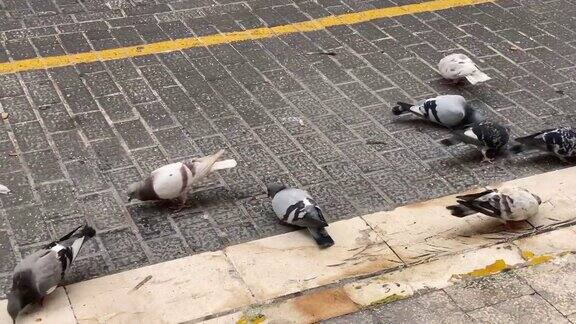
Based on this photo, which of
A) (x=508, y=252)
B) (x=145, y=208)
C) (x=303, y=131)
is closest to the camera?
(x=508, y=252)

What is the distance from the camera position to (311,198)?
490 centimetres

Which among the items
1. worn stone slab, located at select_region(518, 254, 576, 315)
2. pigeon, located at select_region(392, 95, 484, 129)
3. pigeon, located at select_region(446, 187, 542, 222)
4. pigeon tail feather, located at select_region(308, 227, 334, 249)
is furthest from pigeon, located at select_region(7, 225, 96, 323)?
pigeon, located at select_region(392, 95, 484, 129)

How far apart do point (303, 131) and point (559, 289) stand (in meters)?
2.27

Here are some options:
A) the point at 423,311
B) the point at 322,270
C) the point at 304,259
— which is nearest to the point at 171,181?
the point at 304,259

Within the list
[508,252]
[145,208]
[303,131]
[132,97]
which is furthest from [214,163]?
[508,252]

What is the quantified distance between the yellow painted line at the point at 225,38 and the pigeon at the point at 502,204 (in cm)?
309

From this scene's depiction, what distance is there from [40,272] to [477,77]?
12.9 ft

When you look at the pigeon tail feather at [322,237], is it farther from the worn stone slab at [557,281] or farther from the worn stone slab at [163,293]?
the worn stone slab at [557,281]

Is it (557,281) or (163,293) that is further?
(557,281)

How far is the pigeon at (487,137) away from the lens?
5602mm

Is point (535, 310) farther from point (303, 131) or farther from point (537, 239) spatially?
point (303, 131)

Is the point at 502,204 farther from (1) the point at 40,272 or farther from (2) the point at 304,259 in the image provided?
(1) the point at 40,272

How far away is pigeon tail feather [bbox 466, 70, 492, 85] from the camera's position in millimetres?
6473

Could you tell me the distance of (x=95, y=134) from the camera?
19.1 feet
